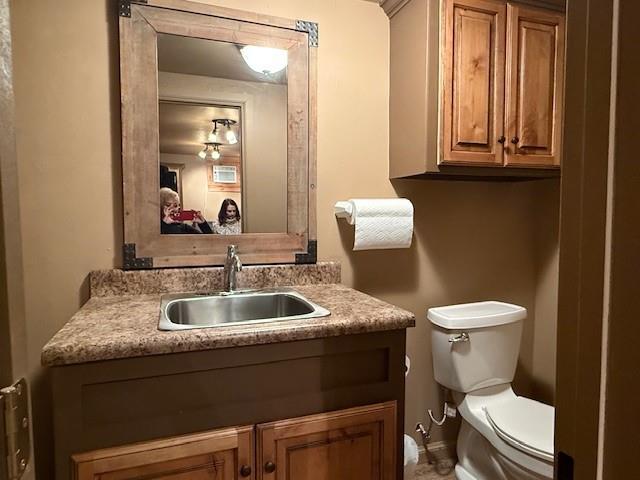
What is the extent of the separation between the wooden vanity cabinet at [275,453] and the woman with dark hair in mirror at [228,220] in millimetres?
787

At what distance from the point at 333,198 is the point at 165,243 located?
73 cm

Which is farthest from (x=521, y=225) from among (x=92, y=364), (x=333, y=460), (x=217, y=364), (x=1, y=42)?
(x=1, y=42)

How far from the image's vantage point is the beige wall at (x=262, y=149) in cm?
163

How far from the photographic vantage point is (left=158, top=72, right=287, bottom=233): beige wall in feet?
5.35

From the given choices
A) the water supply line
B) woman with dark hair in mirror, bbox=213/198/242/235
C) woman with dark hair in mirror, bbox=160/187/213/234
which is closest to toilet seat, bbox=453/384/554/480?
the water supply line

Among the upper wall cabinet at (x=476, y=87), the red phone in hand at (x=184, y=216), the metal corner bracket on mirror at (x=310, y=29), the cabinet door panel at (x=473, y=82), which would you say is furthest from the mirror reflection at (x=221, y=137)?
the cabinet door panel at (x=473, y=82)

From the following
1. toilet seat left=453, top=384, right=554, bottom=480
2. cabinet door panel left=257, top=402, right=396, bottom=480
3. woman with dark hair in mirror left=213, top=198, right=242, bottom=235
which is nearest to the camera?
cabinet door panel left=257, top=402, right=396, bottom=480

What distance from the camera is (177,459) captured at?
105 cm

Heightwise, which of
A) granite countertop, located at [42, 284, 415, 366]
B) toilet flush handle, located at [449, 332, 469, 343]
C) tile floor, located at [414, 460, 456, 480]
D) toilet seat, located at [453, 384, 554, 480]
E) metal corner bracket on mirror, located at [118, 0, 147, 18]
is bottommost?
tile floor, located at [414, 460, 456, 480]

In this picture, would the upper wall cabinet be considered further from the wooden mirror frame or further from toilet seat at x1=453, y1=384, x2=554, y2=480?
toilet seat at x1=453, y1=384, x2=554, y2=480

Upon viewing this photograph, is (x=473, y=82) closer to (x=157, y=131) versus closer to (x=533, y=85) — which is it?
(x=533, y=85)

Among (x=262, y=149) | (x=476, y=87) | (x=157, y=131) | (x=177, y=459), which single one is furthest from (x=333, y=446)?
(x=476, y=87)

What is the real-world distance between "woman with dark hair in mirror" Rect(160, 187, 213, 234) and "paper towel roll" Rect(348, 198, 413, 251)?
0.62 metres

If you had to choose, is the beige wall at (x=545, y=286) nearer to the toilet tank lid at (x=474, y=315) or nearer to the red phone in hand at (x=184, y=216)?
the toilet tank lid at (x=474, y=315)
